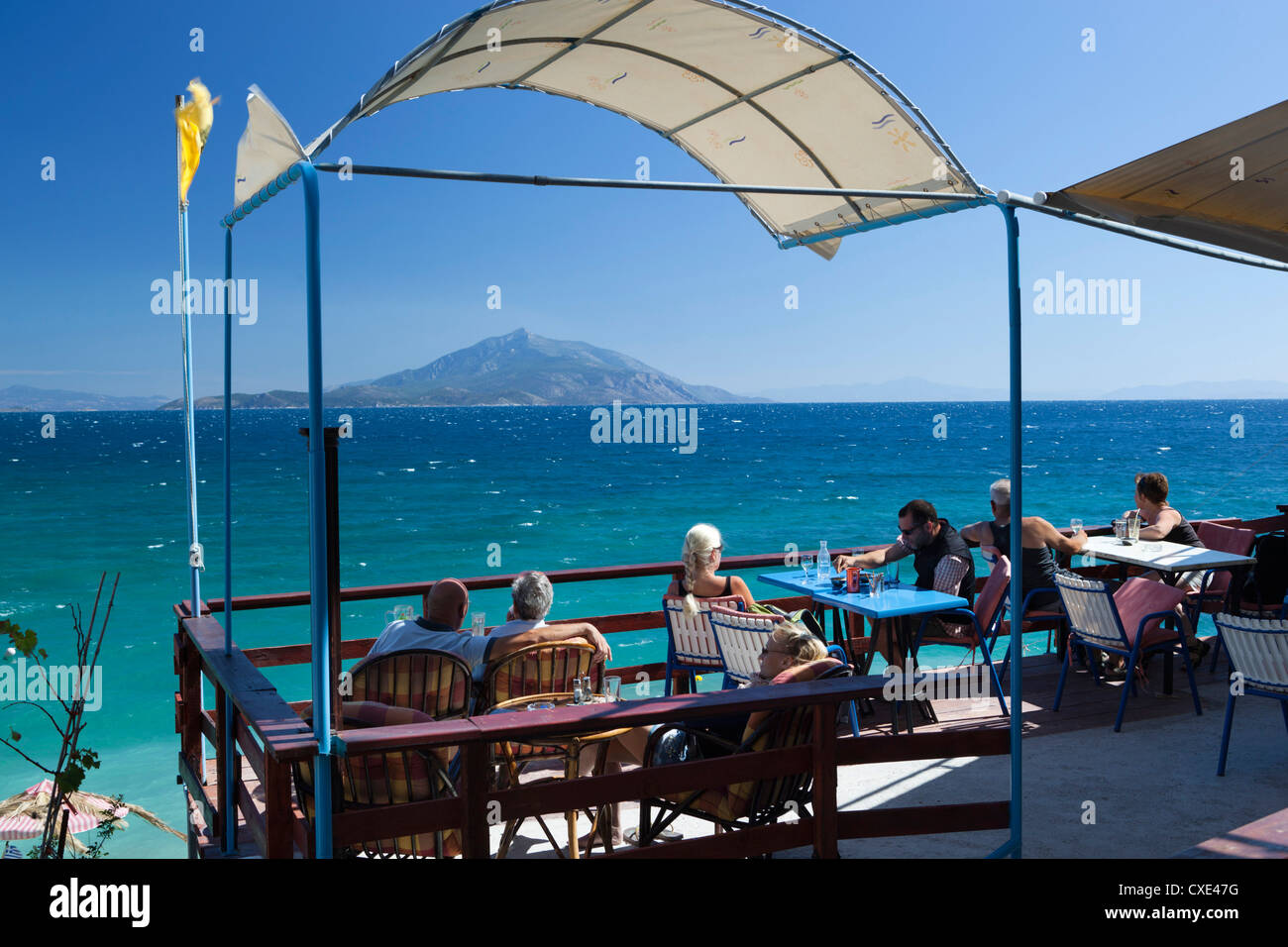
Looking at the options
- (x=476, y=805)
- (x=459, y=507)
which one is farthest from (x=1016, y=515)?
(x=459, y=507)

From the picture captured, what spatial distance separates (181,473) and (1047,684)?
170ft

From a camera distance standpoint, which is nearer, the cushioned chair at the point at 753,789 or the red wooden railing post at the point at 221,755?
the cushioned chair at the point at 753,789

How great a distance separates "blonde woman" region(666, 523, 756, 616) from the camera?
17.7ft

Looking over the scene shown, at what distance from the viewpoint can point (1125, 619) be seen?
5977 mm

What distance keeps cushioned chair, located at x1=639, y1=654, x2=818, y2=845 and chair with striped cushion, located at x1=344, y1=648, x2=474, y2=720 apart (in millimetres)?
928

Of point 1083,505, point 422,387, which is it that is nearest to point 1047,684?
point 1083,505

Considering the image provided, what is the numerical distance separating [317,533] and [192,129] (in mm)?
2547

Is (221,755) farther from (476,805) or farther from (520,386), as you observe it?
(520,386)

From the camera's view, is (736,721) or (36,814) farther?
(36,814)

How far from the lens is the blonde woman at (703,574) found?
17.7ft

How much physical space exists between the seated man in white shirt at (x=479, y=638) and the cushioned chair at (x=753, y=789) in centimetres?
84

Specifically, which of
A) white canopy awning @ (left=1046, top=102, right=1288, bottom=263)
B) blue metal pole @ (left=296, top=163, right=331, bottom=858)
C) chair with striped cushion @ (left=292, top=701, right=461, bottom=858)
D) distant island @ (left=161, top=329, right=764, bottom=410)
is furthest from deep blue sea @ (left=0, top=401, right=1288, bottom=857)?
distant island @ (left=161, top=329, right=764, bottom=410)

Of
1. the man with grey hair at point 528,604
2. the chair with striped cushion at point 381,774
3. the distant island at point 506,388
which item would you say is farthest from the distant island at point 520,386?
the chair with striped cushion at point 381,774

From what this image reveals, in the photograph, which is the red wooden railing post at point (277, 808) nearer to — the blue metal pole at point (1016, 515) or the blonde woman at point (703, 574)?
the blue metal pole at point (1016, 515)
